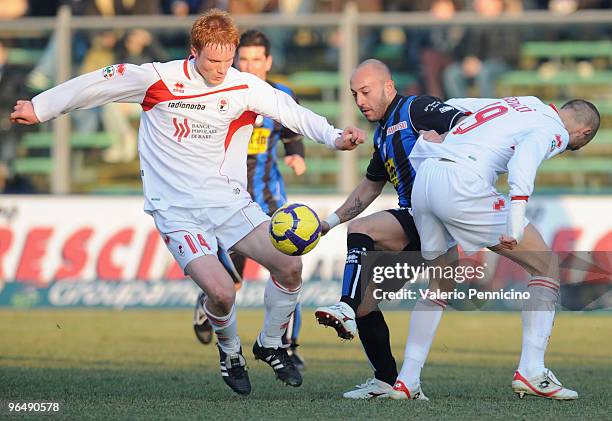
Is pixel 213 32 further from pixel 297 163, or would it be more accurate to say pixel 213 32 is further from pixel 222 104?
pixel 297 163

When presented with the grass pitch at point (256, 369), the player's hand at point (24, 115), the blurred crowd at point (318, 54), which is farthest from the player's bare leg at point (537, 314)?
the blurred crowd at point (318, 54)

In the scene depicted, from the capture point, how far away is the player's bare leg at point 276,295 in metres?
7.78

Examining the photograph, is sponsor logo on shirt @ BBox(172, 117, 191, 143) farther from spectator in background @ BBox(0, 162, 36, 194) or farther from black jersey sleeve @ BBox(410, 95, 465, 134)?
spectator in background @ BBox(0, 162, 36, 194)

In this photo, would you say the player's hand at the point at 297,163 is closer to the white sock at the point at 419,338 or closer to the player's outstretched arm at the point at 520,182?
the white sock at the point at 419,338

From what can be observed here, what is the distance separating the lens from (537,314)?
7.40 m

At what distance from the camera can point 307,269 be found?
14.6m

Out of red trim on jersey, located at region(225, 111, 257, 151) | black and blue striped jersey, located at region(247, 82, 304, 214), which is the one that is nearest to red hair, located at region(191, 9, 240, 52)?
red trim on jersey, located at region(225, 111, 257, 151)

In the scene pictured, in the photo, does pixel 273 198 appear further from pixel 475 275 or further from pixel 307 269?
pixel 307 269

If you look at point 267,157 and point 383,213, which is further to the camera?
point 267,157

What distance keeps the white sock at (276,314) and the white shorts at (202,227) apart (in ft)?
1.58

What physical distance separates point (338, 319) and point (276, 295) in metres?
1.31

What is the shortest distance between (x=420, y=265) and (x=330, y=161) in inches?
333

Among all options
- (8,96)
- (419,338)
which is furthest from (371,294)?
(8,96)

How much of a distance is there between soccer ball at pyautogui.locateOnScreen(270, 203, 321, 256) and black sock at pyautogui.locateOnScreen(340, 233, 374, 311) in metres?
0.25
